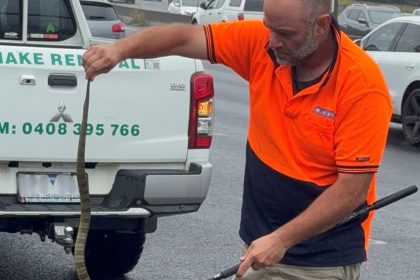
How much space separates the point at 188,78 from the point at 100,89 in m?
0.53

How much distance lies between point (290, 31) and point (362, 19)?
94.4 feet

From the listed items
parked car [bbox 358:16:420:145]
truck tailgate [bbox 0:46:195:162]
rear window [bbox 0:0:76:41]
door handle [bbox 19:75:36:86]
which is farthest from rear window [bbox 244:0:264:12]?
door handle [bbox 19:75:36:86]

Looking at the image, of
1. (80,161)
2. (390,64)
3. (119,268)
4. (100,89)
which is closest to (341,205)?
(80,161)

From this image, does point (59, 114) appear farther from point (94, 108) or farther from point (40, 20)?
point (40, 20)

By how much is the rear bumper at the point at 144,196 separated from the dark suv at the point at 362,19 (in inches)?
1001

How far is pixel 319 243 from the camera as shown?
370cm

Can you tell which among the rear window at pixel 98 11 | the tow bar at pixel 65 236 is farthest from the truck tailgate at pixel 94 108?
the rear window at pixel 98 11

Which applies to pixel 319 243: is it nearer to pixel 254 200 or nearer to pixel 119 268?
pixel 254 200

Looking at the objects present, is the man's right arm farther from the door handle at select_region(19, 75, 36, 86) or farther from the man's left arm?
the door handle at select_region(19, 75, 36, 86)

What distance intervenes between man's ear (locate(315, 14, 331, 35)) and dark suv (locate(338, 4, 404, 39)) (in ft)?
91.4

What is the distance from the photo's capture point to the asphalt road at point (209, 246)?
7.23 meters

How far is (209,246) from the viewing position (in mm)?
7961

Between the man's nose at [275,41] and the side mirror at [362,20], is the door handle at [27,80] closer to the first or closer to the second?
the man's nose at [275,41]

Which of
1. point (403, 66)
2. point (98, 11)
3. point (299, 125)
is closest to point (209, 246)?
point (299, 125)
